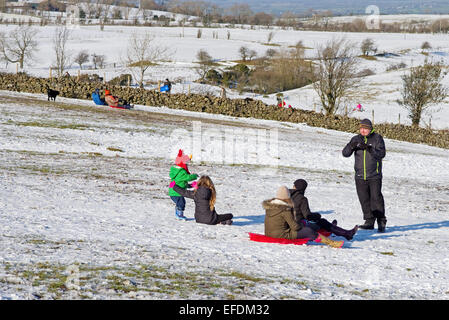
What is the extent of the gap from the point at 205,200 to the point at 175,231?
3.27 ft

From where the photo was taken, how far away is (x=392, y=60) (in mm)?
126875

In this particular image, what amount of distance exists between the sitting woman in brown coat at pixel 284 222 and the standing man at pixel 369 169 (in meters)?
2.35

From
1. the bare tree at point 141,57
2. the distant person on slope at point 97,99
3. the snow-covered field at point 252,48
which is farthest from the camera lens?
the snow-covered field at point 252,48

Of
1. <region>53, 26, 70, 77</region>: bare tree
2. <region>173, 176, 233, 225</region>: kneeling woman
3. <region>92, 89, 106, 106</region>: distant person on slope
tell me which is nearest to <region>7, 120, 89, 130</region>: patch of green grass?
<region>92, 89, 106, 106</region>: distant person on slope

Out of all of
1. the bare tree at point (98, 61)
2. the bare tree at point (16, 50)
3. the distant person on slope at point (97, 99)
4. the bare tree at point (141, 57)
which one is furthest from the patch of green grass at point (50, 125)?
the bare tree at point (98, 61)

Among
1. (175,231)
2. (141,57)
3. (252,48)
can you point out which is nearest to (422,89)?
(141,57)

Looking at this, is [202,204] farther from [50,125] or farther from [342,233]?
[50,125]

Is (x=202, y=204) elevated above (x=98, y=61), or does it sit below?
below

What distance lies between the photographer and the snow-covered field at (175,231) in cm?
708

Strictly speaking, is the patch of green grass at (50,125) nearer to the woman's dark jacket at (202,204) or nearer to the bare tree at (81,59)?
the woman's dark jacket at (202,204)

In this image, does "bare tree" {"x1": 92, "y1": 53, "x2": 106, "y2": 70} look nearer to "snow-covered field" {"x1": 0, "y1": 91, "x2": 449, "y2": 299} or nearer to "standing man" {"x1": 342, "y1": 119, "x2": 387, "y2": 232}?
"snow-covered field" {"x1": 0, "y1": 91, "x2": 449, "y2": 299}

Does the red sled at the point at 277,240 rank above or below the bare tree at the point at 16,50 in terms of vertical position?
below

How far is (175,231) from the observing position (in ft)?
34.3

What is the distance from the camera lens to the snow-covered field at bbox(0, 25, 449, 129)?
233 ft
